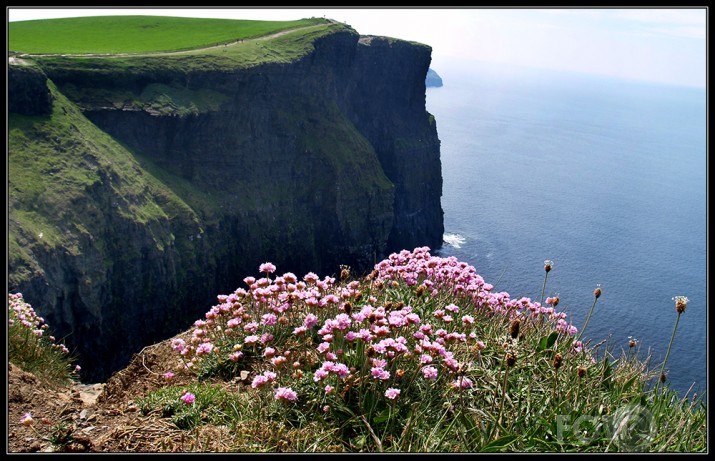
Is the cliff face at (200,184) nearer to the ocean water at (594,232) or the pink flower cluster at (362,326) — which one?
the ocean water at (594,232)

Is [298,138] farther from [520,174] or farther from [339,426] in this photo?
[520,174]

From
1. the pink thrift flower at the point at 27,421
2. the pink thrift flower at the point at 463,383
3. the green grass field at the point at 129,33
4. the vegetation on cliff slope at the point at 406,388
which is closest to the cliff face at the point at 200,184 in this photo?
the green grass field at the point at 129,33

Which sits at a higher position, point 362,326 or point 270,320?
point 362,326

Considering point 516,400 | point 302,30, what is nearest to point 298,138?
point 302,30

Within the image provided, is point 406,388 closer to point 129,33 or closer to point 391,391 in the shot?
point 391,391

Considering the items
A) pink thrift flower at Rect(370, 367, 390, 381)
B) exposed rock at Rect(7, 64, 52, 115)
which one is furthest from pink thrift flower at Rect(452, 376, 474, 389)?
exposed rock at Rect(7, 64, 52, 115)

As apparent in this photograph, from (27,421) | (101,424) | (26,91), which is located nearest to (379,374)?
(101,424)

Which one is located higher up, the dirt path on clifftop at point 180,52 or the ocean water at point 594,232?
the dirt path on clifftop at point 180,52
